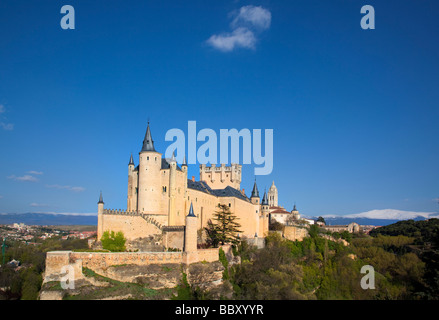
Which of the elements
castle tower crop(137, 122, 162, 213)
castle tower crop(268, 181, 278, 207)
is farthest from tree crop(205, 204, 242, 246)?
castle tower crop(268, 181, 278, 207)

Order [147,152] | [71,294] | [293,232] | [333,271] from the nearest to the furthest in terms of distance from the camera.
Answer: [71,294]
[147,152]
[333,271]
[293,232]

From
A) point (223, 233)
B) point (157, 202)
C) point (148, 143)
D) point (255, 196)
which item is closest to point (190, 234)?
point (157, 202)

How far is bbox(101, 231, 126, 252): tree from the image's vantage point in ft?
120

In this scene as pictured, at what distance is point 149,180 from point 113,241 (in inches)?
300

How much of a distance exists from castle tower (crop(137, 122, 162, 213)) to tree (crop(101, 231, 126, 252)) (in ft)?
13.5

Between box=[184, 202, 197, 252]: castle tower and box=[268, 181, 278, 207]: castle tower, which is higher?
box=[268, 181, 278, 207]: castle tower

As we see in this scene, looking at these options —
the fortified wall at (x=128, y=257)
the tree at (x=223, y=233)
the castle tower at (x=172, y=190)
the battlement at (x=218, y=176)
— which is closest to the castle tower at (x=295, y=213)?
the battlement at (x=218, y=176)

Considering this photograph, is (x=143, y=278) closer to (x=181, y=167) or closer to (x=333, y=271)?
(x=181, y=167)

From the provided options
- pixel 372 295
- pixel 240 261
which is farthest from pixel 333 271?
pixel 240 261

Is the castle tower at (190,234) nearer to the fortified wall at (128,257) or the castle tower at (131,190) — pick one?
the fortified wall at (128,257)

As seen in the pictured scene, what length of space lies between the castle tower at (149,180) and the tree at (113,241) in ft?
13.5

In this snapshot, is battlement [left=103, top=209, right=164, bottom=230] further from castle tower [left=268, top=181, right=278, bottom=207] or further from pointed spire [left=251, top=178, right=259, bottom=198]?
castle tower [left=268, top=181, right=278, bottom=207]
